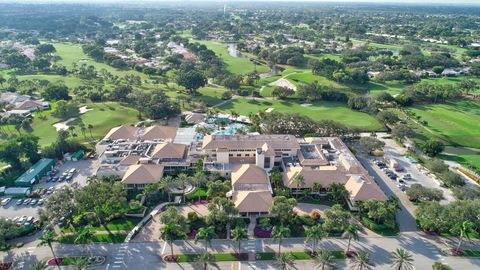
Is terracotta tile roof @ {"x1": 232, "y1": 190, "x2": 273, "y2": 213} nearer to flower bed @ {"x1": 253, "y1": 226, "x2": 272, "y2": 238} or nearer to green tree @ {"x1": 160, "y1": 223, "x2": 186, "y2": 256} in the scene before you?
flower bed @ {"x1": 253, "y1": 226, "x2": 272, "y2": 238}

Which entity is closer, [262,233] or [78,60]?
[262,233]

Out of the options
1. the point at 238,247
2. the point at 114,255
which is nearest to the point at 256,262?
the point at 238,247

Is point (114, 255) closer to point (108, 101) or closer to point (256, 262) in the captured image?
point (256, 262)

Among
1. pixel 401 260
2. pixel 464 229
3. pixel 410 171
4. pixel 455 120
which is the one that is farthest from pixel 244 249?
pixel 455 120

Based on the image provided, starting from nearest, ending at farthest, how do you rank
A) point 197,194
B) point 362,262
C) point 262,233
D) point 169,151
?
point 362,262, point 262,233, point 197,194, point 169,151

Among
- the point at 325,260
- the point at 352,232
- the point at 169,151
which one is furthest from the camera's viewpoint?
the point at 169,151

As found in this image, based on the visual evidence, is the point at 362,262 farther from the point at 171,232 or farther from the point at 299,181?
the point at 171,232

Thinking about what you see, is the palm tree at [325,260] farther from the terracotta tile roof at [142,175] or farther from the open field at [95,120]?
the open field at [95,120]

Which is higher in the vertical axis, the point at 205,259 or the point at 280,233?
the point at 280,233
